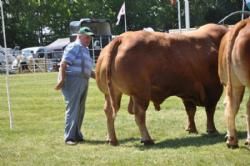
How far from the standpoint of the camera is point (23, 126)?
1239 cm

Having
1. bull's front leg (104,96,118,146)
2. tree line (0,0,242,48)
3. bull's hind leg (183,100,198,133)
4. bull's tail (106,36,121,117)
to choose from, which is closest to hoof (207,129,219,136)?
bull's hind leg (183,100,198,133)

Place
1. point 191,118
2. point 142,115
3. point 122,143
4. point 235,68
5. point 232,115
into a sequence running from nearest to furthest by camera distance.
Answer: point 235,68 → point 232,115 → point 142,115 → point 122,143 → point 191,118

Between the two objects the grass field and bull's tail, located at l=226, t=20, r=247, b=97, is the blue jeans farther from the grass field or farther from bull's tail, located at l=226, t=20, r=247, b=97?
bull's tail, located at l=226, t=20, r=247, b=97

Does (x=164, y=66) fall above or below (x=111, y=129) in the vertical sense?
above

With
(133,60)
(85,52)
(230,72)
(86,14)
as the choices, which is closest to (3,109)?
(85,52)

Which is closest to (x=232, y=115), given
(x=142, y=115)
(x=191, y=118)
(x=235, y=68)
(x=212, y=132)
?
(x=235, y=68)

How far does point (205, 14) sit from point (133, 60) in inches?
2183

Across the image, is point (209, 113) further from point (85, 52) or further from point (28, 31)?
point (28, 31)

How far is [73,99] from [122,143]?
111cm

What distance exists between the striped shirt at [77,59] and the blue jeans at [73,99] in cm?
10

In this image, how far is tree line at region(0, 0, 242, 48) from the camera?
5944 cm

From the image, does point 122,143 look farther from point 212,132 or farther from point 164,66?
point 212,132

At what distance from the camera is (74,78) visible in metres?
9.77

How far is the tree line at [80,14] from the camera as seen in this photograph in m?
59.4
